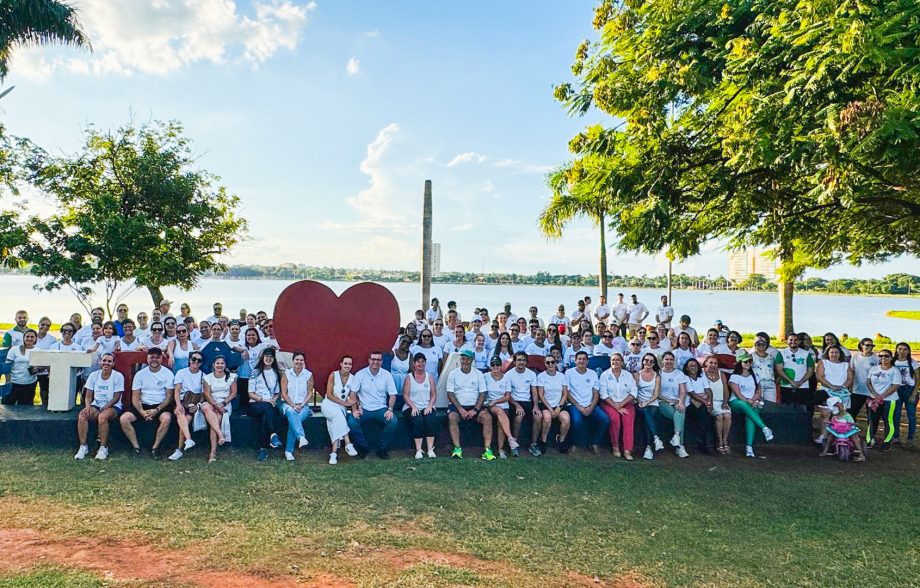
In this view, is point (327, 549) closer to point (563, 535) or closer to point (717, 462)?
point (563, 535)

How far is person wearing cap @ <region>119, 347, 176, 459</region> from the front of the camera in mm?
7625

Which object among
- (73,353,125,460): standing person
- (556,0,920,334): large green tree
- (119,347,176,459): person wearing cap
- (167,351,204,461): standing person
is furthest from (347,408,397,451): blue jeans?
(556,0,920,334): large green tree

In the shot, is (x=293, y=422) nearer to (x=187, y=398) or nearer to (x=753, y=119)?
(x=187, y=398)

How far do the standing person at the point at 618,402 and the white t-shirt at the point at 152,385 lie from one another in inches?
223

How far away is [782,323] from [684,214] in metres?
14.9

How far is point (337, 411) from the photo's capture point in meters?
7.94

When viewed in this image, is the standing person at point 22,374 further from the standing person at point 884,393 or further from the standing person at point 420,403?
the standing person at point 884,393

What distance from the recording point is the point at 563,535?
17.9ft

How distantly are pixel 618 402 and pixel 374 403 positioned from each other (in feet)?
10.7

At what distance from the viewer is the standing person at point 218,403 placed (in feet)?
25.1

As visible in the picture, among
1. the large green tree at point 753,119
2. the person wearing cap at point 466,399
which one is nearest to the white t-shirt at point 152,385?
the person wearing cap at point 466,399

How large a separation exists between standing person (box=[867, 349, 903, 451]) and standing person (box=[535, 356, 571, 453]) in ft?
14.3

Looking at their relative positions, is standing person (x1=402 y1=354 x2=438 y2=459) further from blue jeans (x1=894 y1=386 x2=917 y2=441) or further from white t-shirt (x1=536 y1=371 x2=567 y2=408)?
blue jeans (x1=894 y1=386 x2=917 y2=441)

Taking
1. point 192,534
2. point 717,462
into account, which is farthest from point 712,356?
point 192,534
